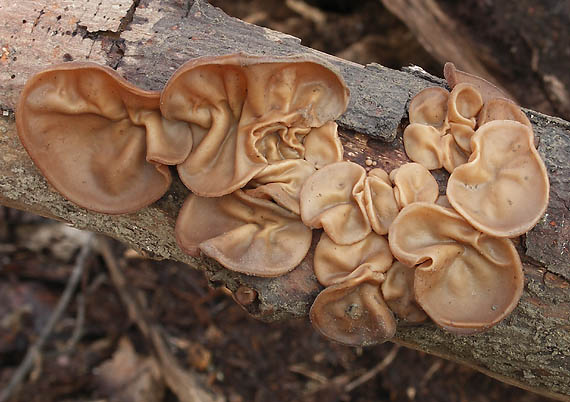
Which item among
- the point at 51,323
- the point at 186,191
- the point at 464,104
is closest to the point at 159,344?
the point at 51,323

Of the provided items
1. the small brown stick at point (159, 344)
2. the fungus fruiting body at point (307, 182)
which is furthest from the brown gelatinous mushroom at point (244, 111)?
the small brown stick at point (159, 344)

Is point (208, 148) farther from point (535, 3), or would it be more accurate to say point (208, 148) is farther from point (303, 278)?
point (535, 3)

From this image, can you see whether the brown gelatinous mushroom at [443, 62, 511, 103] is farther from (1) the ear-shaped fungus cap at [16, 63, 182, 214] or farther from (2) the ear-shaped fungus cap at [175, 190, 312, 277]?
(1) the ear-shaped fungus cap at [16, 63, 182, 214]

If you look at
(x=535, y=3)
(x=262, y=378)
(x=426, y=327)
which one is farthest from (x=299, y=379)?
(x=535, y=3)

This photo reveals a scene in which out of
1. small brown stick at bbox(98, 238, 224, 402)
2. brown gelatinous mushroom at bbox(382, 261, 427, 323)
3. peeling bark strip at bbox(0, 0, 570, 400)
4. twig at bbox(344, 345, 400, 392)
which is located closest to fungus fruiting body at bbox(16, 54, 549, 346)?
brown gelatinous mushroom at bbox(382, 261, 427, 323)

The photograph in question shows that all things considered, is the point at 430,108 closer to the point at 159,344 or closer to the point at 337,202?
the point at 337,202
